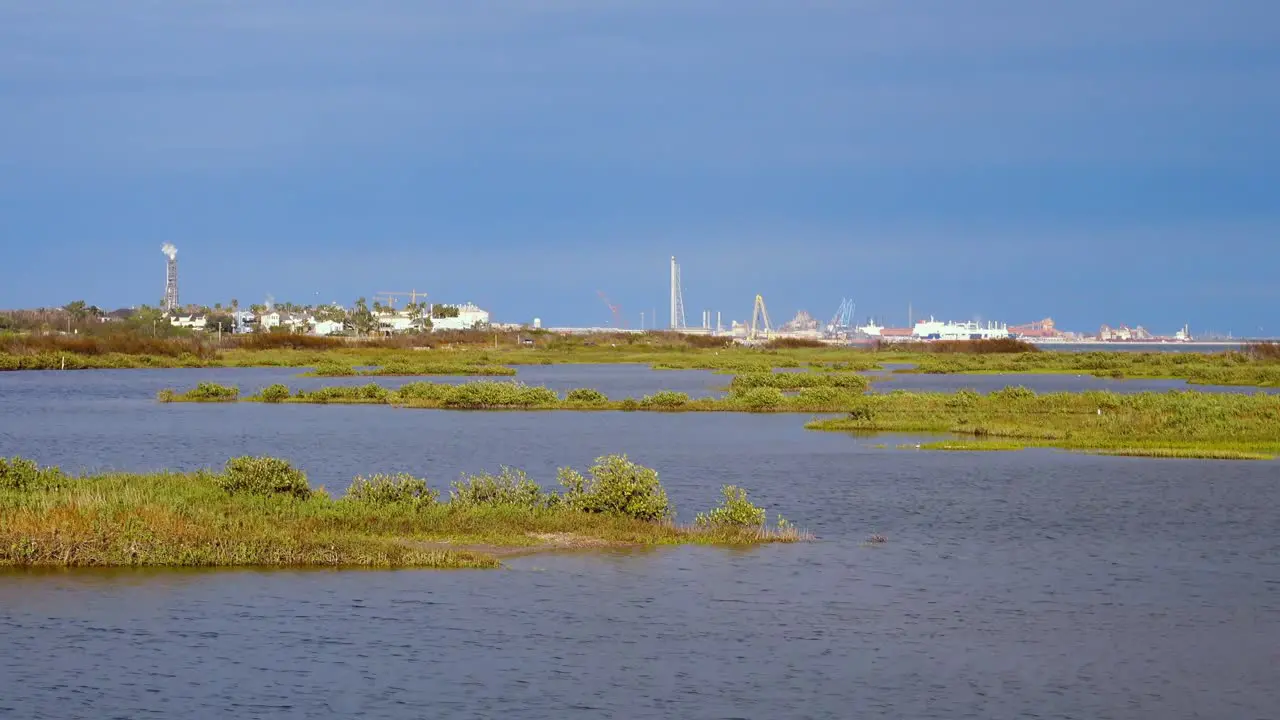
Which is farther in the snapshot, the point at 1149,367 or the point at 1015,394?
the point at 1149,367

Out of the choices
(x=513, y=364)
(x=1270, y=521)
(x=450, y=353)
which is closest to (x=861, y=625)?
(x=1270, y=521)

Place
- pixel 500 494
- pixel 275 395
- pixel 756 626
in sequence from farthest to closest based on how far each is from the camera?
1. pixel 275 395
2. pixel 500 494
3. pixel 756 626

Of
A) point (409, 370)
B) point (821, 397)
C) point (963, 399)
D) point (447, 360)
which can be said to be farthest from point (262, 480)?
point (447, 360)

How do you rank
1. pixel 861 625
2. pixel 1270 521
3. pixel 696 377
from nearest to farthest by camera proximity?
pixel 861 625 → pixel 1270 521 → pixel 696 377

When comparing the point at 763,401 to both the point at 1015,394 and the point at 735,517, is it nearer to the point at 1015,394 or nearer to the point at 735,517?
the point at 1015,394

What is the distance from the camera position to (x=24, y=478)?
90.9 ft

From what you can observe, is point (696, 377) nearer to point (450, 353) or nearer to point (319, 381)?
point (319, 381)

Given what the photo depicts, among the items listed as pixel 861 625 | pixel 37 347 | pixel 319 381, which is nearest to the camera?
pixel 861 625

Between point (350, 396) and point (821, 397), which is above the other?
point (821, 397)

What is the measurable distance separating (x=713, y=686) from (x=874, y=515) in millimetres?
14462

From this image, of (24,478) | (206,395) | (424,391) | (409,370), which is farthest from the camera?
(409,370)

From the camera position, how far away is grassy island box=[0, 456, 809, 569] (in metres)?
23.7

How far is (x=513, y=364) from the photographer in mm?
140500

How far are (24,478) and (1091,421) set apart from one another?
37.4 metres
